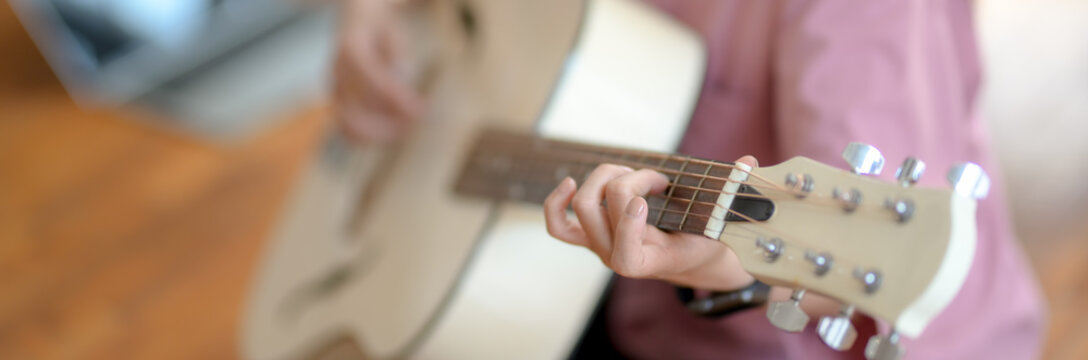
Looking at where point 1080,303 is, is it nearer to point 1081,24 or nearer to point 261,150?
point 1081,24

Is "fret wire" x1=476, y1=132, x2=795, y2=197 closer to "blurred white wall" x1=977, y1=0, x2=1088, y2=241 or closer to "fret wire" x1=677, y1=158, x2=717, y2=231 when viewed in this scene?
"fret wire" x1=677, y1=158, x2=717, y2=231

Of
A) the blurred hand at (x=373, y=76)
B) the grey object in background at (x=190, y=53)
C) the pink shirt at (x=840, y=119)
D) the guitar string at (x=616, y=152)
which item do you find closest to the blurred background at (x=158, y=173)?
the grey object in background at (x=190, y=53)

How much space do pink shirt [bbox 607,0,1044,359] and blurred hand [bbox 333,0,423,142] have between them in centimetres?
32

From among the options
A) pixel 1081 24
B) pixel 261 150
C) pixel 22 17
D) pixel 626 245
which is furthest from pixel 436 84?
pixel 22 17

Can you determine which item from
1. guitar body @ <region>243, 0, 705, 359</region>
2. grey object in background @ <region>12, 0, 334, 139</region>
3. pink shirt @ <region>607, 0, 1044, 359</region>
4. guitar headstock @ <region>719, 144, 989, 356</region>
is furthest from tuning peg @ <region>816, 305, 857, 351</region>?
grey object in background @ <region>12, 0, 334, 139</region>

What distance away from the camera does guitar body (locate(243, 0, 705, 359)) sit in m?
0.63

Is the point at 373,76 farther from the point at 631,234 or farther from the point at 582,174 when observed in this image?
the point at 631,234

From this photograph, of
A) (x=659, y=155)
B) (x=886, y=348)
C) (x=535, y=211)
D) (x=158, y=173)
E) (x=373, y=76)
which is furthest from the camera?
(x=158, y=173)

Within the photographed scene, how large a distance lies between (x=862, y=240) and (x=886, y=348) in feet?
0.16

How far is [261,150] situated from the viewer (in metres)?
1.55

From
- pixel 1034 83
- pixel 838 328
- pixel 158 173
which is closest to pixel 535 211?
pixel 838 328

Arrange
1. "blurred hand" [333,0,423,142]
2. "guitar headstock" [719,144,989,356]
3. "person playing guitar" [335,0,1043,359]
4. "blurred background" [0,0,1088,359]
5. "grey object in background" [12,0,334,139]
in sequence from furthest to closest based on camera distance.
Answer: "grey object in background" [12,0,334,139], "blurred background" [0,0,1088,359], "blurred hand" [333,0,423,142], "person playing guitar" [335,0,1043,359], "guitar headstock" [719,144,989,356]

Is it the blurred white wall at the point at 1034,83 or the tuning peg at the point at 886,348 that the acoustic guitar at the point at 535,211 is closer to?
the tuning peg at the point at 886,348

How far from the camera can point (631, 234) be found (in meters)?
0.40
